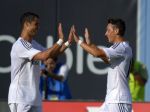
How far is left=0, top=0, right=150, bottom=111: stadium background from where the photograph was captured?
1564 cm

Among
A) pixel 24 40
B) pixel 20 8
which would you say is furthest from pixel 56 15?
pixel 24 40

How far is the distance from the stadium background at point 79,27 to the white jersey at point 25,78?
4.68m

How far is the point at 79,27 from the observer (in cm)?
1573

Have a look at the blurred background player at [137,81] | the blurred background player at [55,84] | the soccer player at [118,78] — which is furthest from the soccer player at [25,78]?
the blurred background player at [137,81]

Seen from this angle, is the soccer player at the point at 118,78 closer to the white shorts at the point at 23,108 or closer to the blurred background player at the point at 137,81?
the white shorts at the point at 23,108

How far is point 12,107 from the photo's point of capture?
1089 centimetres

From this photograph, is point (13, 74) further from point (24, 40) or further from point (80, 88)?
point (80, 88)

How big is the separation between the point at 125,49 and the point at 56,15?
4983mm

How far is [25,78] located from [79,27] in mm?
4958

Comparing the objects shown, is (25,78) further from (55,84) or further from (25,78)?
(55,84)

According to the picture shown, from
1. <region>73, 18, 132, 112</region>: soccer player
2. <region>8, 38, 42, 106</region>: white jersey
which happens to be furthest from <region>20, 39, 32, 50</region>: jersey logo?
<region>73, 18, 132, 112</region>: soccer player

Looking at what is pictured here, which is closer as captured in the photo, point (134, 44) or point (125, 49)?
point (125, 49)

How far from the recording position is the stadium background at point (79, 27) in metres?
15.6

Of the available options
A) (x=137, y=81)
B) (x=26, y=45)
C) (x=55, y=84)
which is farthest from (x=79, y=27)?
(x=26, y=45)
